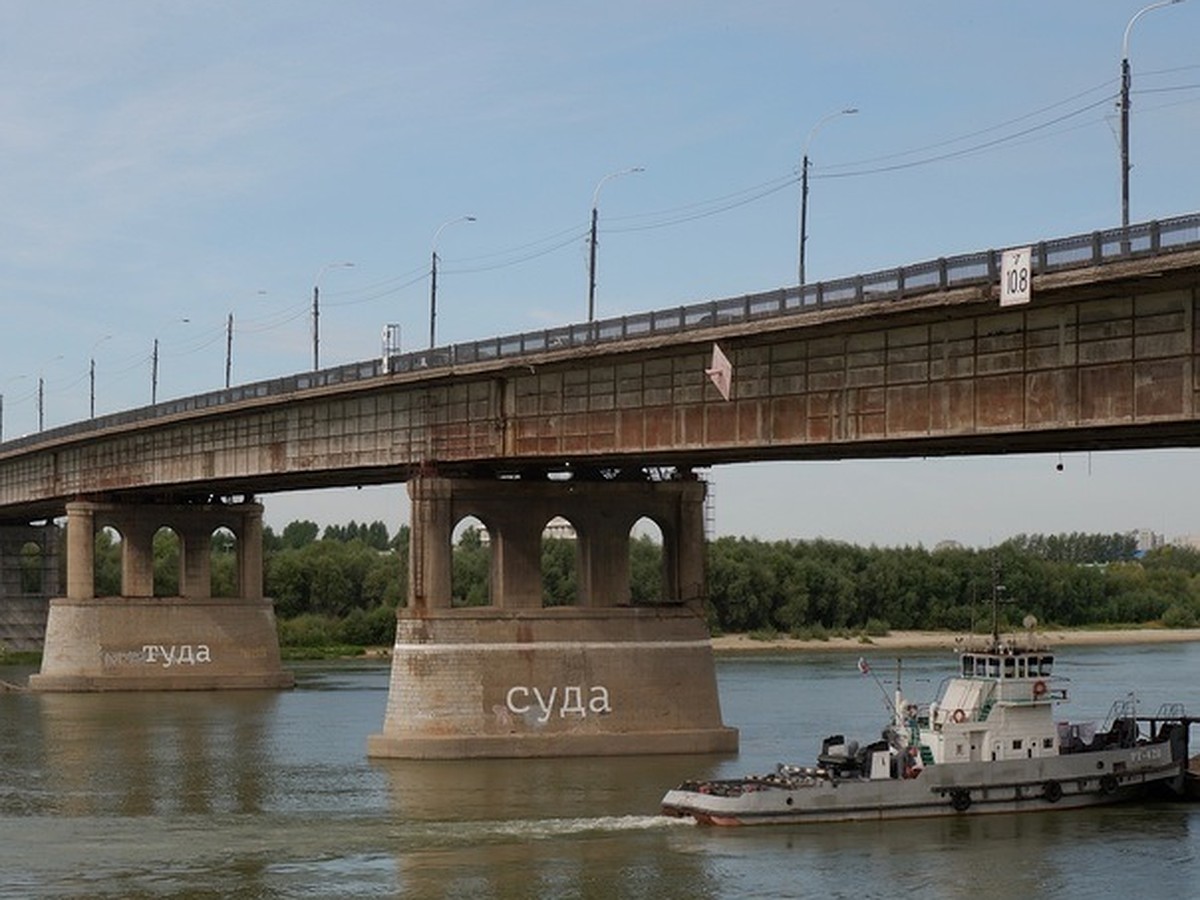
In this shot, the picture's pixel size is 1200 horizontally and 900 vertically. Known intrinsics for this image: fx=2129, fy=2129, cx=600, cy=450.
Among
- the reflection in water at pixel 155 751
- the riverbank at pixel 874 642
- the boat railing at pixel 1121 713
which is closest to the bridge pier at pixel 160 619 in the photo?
the reflection in water at pixel 155 751

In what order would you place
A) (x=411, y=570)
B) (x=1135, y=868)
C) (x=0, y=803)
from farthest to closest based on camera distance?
(x=411, y=570), (x=0, y=803), (x=1135, y=868)

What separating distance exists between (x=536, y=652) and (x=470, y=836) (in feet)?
62.4

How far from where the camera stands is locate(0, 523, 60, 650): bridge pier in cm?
14975

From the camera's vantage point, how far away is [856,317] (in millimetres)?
54594

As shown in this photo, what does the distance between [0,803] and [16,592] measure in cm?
9177

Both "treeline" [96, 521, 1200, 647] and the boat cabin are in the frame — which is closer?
the boat cabin

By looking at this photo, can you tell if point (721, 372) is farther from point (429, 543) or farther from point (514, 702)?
point (429, 543)

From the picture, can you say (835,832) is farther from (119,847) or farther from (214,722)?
(214,722)

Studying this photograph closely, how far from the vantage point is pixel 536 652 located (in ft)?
237

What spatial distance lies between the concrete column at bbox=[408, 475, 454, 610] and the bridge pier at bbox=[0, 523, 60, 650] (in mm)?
80155

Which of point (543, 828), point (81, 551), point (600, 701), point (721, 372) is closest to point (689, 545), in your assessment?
point (600, 701)

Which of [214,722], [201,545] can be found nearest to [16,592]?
[201,545]

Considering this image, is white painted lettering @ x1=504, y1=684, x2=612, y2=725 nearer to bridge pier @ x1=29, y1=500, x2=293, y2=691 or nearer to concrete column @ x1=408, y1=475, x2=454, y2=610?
concrete column @ x1=408, y1=475, x2=454, y2=610

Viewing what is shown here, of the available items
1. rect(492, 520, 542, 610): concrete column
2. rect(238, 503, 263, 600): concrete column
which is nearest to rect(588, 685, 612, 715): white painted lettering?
rect(492, 520, 542, 610): concrete column
